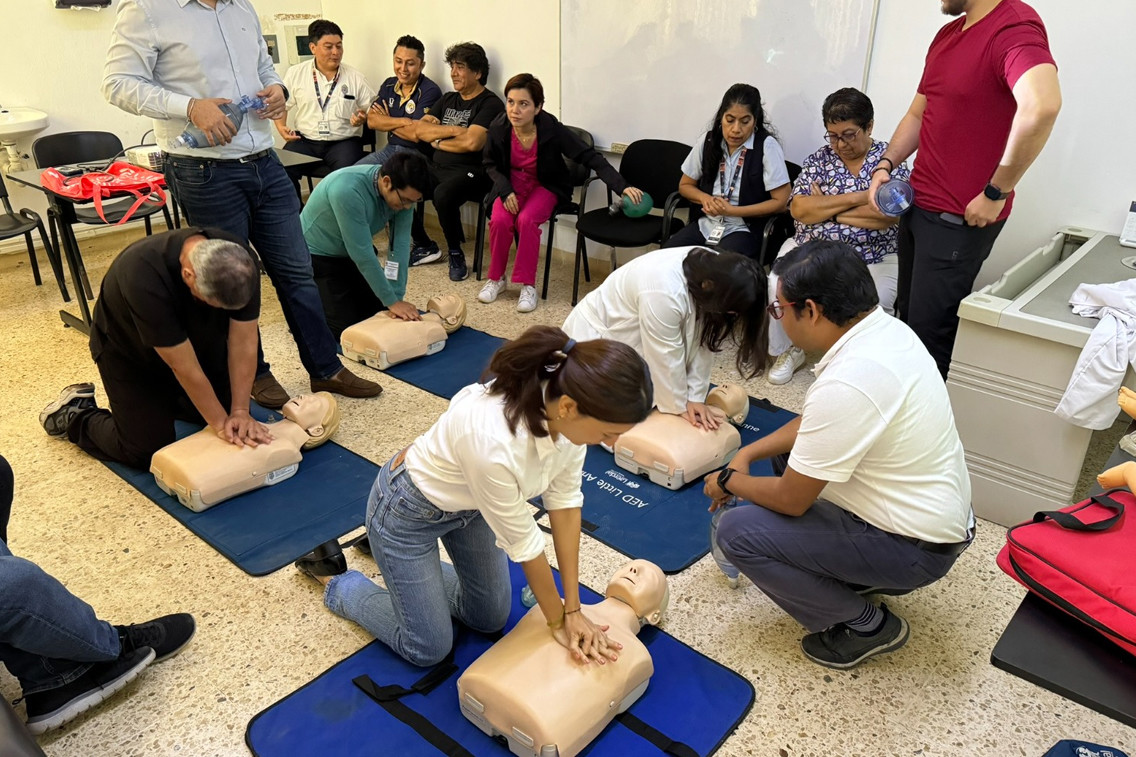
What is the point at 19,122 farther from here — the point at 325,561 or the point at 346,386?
the point at 325,561

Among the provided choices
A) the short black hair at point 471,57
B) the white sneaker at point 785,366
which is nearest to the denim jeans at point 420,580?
the white sneaker at point 785,366

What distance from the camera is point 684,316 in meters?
2.50

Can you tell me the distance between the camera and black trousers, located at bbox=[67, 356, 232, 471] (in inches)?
99.1

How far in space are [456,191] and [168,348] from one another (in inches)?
96.2

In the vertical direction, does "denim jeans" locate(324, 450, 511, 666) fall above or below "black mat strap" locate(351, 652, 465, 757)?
above

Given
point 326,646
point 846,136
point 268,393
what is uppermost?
point 846,136

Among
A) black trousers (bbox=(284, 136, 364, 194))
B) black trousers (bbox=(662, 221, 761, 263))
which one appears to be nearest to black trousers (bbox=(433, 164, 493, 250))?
black trousers (bbox=(284, 136, 364, 194))

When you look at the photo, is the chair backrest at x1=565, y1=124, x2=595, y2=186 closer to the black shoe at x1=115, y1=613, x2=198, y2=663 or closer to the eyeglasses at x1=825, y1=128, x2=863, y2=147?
the eyeglasses at x1=825, y1=128, x2=863, y2=147

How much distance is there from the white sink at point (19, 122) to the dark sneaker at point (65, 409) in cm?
233

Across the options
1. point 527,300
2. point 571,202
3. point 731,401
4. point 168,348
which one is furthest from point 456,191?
point 168,348

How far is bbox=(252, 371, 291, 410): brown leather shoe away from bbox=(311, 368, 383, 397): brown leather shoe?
140 millimetres

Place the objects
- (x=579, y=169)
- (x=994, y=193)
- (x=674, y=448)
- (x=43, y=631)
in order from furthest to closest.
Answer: (x=579, y=169) < (x=674, y=448) < (x=994, y=193) < (x=43, y=631)

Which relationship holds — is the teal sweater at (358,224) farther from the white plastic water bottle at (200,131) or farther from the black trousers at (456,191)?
the black trousers at (456,191)

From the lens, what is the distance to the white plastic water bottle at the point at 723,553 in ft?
6.56
